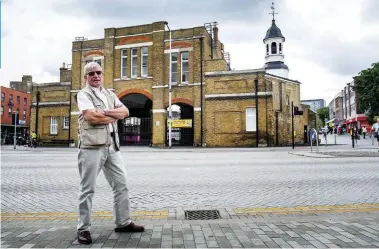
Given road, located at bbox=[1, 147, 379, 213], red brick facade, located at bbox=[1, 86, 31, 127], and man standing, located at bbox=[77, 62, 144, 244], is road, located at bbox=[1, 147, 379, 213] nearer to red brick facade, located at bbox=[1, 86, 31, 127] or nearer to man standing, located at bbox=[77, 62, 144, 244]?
man standing, located at bbox=[77, 62, 144, 244]

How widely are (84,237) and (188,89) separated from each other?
26.4m

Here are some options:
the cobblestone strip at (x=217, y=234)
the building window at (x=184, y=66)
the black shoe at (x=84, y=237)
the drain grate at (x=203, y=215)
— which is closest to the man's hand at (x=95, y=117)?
the black shoe at (x=84, y=237)

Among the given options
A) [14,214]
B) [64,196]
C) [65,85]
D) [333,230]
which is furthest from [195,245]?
[65,85]

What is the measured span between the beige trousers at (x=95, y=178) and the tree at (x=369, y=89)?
56817 millimetres

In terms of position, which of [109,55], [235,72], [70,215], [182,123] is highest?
[109,55]

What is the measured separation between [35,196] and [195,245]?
438 centimetres

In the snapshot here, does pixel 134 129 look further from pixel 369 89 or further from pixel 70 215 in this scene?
pixel 369 89

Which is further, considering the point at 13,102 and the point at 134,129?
the point at 13,102

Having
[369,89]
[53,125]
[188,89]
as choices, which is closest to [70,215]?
[188,89]

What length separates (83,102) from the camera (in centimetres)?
383

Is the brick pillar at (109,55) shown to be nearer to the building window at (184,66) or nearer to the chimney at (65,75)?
the chimney at (65,75)

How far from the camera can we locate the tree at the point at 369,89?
5213 cm

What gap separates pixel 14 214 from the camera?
201 inches

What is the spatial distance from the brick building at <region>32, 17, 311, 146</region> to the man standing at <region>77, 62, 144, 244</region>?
24.1 m
